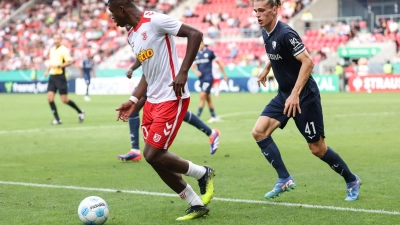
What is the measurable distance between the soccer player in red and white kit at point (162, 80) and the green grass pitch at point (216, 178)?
0.49 meters

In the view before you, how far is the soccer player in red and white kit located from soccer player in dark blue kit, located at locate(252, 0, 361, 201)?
47.0 inches

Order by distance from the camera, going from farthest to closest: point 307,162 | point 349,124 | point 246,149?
point 349,124 < point 246,149 < point 307,162

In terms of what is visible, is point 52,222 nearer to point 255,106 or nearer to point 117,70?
point 255,106

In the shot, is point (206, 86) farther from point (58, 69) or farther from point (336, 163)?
point (336, 163)

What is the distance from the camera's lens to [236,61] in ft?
151

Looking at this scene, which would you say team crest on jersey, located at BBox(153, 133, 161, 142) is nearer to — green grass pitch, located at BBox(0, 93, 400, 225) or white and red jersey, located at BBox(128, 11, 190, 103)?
white and red jersey, located at BBox(128, 11, 190, 103)

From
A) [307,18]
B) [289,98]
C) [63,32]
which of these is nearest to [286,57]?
[289,98]

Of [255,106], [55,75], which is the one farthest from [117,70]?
[55,75]

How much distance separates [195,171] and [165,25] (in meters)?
1.49

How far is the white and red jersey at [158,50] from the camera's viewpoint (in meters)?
6.90

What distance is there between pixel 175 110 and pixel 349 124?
1287 centimetres

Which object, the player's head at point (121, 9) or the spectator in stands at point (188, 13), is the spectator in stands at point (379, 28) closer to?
the spectator in stands at point (188, 13)

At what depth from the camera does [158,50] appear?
22.9ft

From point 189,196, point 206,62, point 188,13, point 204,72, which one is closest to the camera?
point 189,196
